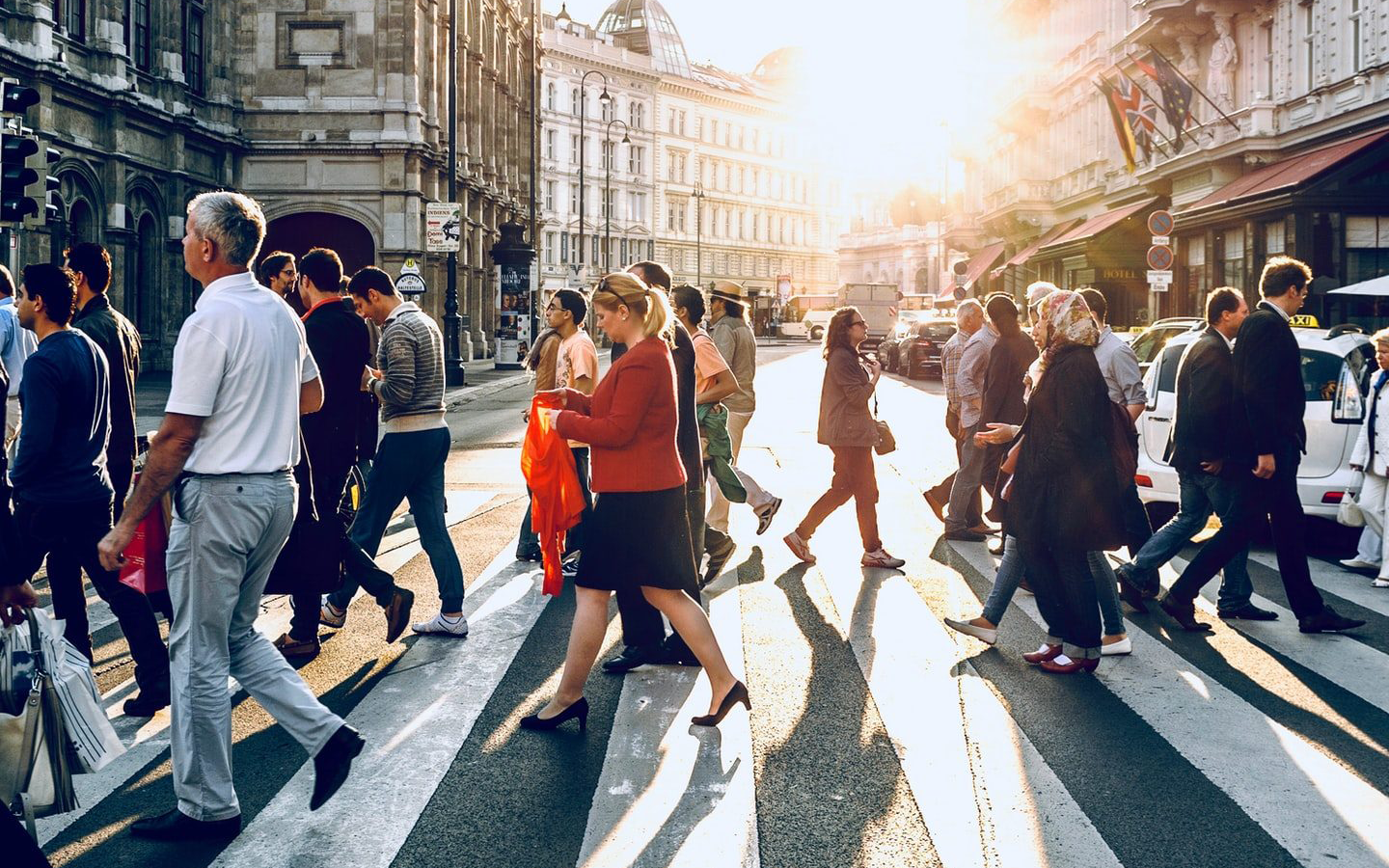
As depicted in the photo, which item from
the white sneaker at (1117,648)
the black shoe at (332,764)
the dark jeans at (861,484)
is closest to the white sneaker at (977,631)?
the white sneaker at (1117,648)

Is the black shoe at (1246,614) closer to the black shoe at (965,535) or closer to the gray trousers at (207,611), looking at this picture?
the black shoe at (965,535)

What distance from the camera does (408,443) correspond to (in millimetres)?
7004

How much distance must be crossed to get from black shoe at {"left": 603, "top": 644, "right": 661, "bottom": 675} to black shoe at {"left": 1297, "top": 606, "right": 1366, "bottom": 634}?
358 centimetres

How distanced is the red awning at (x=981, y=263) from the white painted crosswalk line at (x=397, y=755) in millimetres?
46758

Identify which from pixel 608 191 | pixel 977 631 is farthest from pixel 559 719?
pixel 608 191

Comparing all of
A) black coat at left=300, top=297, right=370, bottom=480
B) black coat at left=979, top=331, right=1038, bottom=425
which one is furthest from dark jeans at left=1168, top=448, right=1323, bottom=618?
black coat at left=300, top=297, right=370, bottom=480

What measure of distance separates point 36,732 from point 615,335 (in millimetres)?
2618

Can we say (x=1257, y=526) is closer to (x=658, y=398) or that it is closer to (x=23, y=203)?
(x=658, y=398)

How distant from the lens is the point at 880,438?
9398mm

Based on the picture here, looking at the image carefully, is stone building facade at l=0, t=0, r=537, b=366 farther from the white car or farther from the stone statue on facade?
the stone statue on facade

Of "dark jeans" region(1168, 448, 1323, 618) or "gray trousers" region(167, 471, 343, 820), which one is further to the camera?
"dark jeans" region(1168, 448, 1323, 618)

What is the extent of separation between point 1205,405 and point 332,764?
17.2 feet

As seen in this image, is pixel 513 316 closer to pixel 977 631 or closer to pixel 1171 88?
pixel 1171 88

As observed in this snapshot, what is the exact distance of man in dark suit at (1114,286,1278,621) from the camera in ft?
24.6
